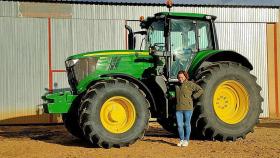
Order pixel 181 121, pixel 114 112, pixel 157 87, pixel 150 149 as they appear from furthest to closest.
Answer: pixel 157 87
pixel 181 121
pixel 114 112
pixel 150 149

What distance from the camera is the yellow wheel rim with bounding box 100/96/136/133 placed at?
31.6ft

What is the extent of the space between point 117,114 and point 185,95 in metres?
1.38

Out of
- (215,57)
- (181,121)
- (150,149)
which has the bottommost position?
(150,149)

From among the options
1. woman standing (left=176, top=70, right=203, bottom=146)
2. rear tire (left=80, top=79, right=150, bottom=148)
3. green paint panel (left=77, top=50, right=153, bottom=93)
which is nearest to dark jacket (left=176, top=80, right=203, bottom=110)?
woman standing (left=176, top=70, right=203, bottom=146)

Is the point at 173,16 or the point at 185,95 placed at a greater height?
the point at 173,16

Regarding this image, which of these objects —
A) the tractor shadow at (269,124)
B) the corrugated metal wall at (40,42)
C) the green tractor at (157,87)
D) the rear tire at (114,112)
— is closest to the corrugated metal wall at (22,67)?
the corrugated metal wall at (40,42)

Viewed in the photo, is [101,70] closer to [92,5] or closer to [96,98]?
[96,98]

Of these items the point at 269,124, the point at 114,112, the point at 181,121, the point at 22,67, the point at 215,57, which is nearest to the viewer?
the point at 114,112

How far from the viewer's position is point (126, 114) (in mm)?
9836

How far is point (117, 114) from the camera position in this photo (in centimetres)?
968

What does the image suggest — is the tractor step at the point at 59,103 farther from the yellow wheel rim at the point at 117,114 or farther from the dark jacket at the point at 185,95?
the dark jacket at the point at 185,95

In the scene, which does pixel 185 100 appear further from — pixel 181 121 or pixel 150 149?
pixel 150 149

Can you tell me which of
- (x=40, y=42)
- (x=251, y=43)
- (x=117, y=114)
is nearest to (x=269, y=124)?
(x=251, y=43)

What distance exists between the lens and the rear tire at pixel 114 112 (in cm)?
937
